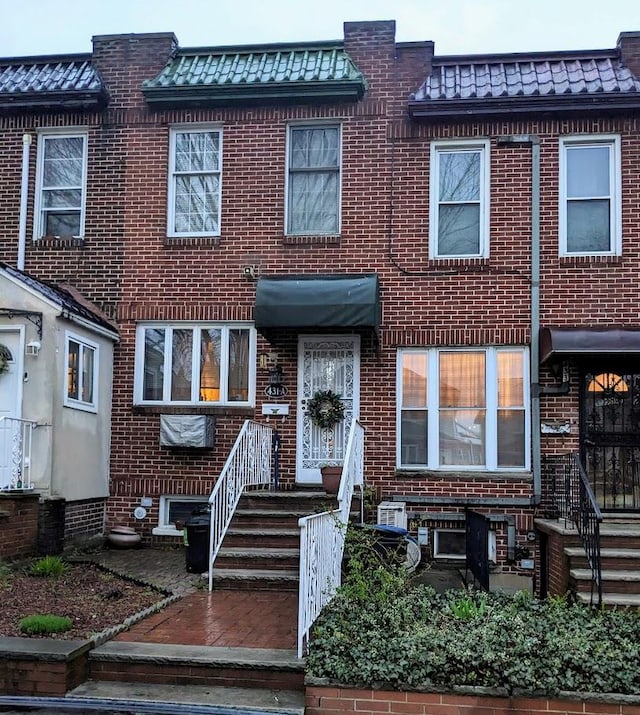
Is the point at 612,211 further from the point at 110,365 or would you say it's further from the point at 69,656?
the point at 69,656

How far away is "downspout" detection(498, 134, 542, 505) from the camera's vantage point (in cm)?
1109

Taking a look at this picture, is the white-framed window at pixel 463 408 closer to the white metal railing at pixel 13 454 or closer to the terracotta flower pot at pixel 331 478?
the terracotta flower pot at pixel 331 478

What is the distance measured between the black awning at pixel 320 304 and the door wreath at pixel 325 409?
43.5 inches

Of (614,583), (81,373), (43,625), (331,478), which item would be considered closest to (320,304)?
(331,478)

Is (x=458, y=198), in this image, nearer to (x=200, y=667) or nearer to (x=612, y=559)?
(x=612, y=559)

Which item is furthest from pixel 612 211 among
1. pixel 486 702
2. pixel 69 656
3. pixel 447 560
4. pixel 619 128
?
pixel 69 656

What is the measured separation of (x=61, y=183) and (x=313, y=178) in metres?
3.91

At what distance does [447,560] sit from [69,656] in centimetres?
610

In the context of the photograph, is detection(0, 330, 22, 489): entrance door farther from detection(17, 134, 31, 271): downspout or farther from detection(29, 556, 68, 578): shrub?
detection(29, 556, 68, 578): shrub

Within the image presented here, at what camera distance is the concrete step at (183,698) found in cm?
570

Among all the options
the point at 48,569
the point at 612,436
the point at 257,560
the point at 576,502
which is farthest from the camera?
the point at 612,436

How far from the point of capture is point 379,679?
571 cm

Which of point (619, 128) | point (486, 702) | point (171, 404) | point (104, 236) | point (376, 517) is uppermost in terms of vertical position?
point (619, 128)

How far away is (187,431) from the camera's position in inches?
454
